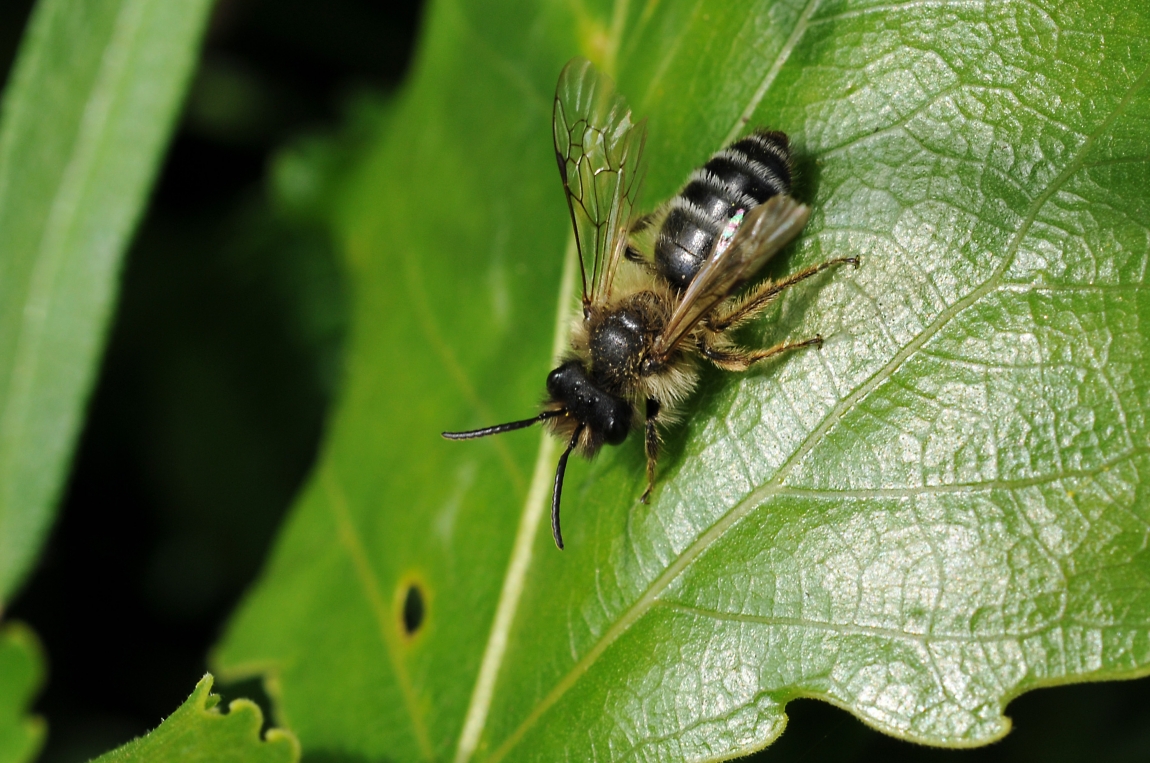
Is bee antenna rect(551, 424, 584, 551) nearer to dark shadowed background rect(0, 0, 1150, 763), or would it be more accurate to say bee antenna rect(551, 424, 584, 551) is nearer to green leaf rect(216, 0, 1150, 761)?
green leaf rect(216, 0, 1150, 761)

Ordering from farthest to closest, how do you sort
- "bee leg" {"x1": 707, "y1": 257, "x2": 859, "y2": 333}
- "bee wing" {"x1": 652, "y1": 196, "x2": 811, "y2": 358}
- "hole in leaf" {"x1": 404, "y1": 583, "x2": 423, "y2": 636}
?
1. "hole in leaf" {"x1": 404, "y1": 583, "x2": 423, "y2": 636}
2. "bee leg" {"x1": 707, "y1": 257, "x2": 859, "y2": 333}
3. "bee wing" {"x1": 652, "y1": 196, "x2": 811, "y2": 358}

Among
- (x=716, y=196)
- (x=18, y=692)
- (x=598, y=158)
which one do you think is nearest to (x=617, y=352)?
(x=716, y=196)

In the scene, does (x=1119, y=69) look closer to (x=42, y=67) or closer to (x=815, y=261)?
(x=815, y=261)

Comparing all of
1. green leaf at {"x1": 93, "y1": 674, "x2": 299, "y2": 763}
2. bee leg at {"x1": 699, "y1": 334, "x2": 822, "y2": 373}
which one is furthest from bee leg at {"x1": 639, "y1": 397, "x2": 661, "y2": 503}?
green leaf at {"x1": 93, "y1": 674, "x2": 299, "y2": 763}

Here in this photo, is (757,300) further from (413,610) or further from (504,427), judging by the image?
(413,610)

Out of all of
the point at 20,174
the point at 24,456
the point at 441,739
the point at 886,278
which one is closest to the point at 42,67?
the point at 20,174

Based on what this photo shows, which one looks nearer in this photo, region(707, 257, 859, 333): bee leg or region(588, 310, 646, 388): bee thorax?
region(707, 257, 859, 333): bee leg
